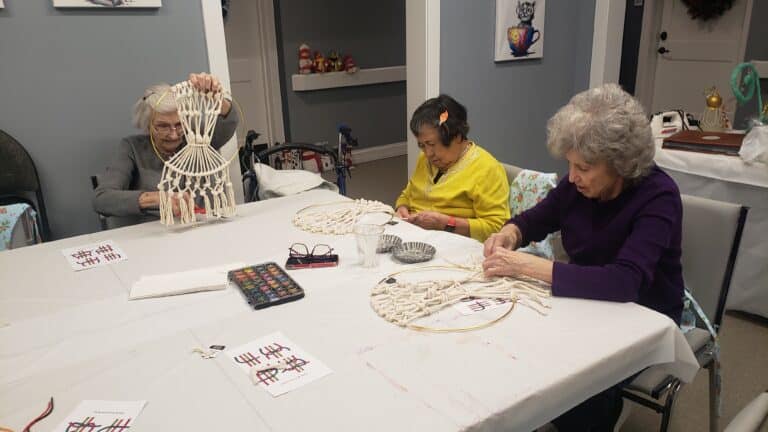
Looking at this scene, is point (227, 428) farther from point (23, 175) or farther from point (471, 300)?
point (23, 175)

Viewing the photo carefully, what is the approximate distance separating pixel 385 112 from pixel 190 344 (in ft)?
16.6

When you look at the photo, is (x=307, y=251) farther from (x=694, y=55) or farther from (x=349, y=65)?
(x=694, y=55)

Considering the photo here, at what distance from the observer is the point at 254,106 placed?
213 inches

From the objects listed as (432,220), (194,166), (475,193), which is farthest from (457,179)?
(194,166)

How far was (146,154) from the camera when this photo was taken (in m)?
2.25

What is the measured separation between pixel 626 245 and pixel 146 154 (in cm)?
180

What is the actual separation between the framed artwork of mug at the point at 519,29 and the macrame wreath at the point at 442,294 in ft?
7.90

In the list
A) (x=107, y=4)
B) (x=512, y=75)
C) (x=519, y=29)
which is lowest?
(x=512, y=75)

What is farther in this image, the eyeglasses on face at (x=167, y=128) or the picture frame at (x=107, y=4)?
the picture frame at (x=107, y=4)

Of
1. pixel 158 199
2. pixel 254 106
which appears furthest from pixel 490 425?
pixel 254 106

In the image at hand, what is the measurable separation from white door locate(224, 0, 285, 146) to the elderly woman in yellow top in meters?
3.48

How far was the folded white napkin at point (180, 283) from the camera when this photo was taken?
1.47 metres

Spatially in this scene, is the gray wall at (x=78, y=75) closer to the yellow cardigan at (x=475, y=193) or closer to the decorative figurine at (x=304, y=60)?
the yellow cardigan at (x=475, y=193)

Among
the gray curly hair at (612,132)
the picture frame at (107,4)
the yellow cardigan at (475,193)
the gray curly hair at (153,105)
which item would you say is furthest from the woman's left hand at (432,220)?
the picture frame at (107,4)
